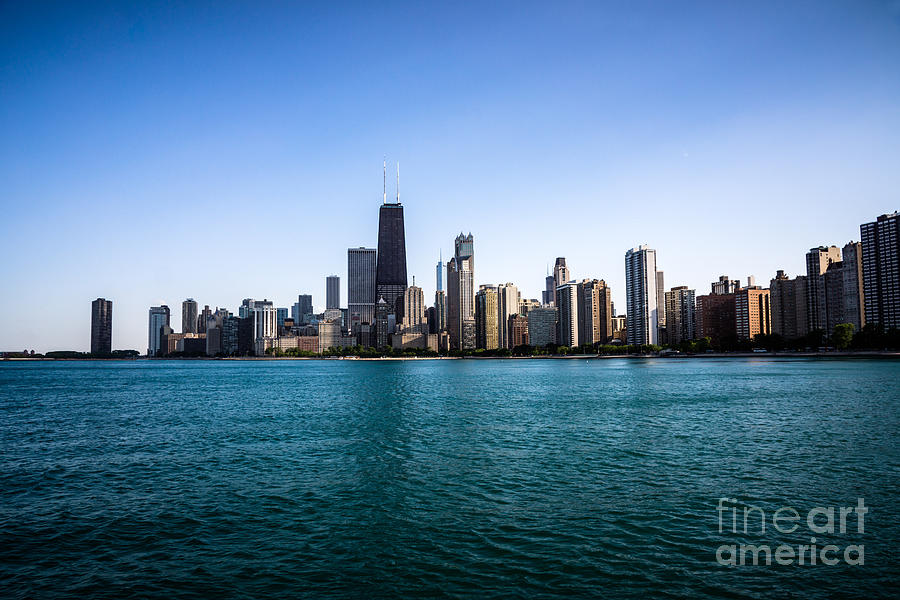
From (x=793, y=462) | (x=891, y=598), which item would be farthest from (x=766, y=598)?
(x=793, y=462)

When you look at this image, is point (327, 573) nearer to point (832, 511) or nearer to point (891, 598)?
point (891, 598)

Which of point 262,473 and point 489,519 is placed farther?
point 262,473

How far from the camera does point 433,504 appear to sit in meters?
25.5

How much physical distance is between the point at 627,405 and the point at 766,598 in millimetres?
52188

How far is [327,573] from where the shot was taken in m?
18.2

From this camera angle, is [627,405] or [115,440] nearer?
[115,440]

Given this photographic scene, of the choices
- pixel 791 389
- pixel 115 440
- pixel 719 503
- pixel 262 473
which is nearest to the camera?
pixel 719 503

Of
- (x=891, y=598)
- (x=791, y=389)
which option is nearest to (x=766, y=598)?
(x=891, y=598)

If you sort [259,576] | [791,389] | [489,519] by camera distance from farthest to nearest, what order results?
[791,389] → [489,519] → [259,576]

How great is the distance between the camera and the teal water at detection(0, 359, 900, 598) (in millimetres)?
17625

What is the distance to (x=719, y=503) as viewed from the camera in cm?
2494

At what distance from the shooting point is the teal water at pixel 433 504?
17.6 m

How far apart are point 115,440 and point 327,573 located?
34.5 metres

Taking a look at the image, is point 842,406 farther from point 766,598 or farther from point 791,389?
point 766,598
